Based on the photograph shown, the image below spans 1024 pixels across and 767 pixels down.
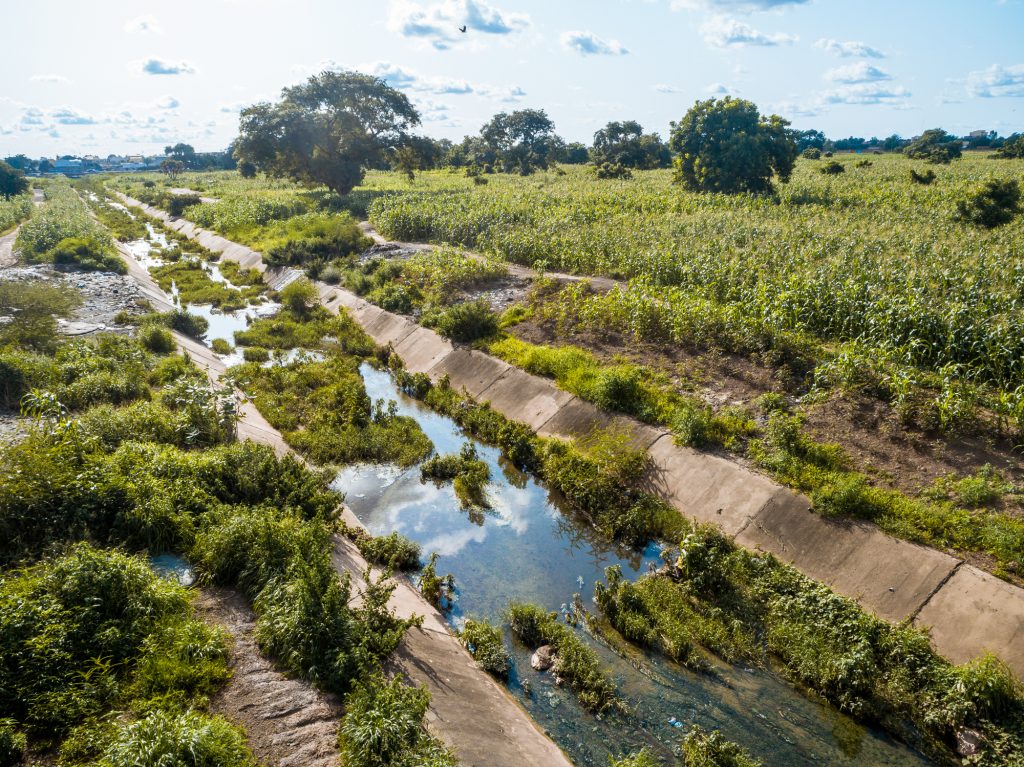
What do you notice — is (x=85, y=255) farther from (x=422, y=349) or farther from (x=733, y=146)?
(x=733, y=146)

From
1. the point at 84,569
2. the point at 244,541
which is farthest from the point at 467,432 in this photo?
the point at 84,569

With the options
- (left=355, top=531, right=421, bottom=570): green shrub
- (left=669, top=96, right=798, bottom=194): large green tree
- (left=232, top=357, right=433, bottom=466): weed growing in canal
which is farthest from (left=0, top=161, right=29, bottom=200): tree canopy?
(left=355, top=531, right=421, bottom=570): green shrub

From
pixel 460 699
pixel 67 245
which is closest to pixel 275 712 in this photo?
pixel 460 699

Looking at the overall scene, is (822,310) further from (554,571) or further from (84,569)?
(84,569)

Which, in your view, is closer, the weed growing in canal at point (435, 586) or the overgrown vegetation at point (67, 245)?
the weed growing in canal at point (435, 586)

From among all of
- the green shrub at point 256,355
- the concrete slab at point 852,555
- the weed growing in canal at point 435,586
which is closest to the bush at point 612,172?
the green shrub at point 256,355

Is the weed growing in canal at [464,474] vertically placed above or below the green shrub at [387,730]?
below

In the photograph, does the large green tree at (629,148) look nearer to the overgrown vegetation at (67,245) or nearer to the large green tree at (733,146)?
the large green tree at (733,146)
